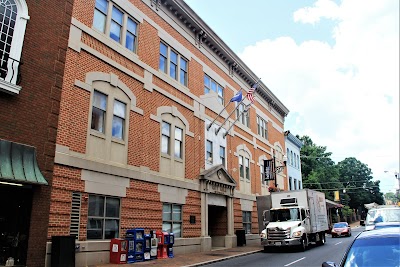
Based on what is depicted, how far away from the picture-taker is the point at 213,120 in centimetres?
2375

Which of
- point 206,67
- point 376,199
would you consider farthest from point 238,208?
point 376,199

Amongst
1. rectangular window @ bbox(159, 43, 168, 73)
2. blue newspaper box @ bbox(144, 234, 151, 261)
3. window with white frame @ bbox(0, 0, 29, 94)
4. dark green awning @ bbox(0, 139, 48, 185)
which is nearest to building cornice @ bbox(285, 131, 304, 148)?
rectangular window @ bbox(159, 43, 168, 73)

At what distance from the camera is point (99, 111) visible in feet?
49.7

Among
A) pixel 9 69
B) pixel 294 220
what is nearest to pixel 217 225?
pixel 294 220

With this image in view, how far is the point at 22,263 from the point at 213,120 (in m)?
15.1

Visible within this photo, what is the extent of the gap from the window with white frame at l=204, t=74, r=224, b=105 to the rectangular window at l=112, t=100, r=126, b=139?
916 cm

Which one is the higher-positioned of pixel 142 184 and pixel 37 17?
pixel 37 17

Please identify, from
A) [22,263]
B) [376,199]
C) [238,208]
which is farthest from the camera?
[376,199]

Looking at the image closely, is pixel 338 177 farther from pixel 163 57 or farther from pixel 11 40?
pixel 11 40

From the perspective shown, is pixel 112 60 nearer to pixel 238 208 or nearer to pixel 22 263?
pixel 22 263

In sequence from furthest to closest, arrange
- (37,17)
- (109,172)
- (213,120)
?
(213,120), (109,172), (37,17)

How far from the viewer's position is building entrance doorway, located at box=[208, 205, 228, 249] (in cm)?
2366

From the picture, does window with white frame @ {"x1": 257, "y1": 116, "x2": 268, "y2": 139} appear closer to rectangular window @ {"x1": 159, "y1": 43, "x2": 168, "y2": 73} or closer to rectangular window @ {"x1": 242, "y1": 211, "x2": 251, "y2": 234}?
rectangular window @ {"x1": 242, "y1": 211, "x2": 251, "y2": 234}

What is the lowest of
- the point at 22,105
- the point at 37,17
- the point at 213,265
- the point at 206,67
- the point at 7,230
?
the point at 213,265
